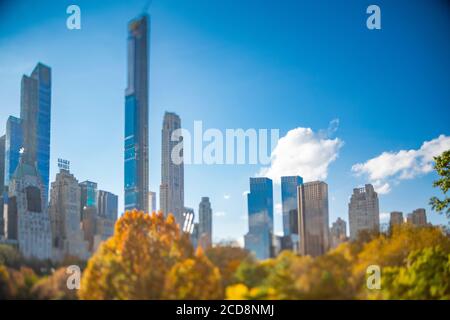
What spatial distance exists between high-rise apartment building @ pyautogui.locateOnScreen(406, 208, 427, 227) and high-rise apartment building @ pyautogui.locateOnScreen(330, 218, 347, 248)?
111 centimetres

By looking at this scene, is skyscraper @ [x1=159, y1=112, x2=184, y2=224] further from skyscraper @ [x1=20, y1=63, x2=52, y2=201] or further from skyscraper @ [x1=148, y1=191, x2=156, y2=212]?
skyscraper @ [x1=20, y1=63, x2=52, y2=201]

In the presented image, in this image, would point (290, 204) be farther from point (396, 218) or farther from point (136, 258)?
point (136, 258)

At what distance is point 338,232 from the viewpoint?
9.93m

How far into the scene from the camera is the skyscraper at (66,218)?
9883 millimetres

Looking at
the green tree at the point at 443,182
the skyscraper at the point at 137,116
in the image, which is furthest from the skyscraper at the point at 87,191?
the green tree at the point at 443,182

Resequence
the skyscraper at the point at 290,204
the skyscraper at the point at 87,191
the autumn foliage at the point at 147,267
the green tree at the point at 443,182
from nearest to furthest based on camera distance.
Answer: the autumn foliage at the point at 147,267
the skyscraper at the point at 290,204
the skyscraper at the point at 87,191
the green tree at the point at 443,182

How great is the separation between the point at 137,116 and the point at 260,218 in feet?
8.74

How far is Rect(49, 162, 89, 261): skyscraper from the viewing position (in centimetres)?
988

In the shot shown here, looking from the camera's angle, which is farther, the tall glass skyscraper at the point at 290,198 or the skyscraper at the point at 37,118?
the skyscraper at the point at 37,118

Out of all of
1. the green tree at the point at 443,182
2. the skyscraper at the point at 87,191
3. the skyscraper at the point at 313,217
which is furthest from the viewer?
the green tree at the point at 443,182

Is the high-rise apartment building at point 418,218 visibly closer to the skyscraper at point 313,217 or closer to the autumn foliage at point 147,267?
the skyscraper at point 313,217

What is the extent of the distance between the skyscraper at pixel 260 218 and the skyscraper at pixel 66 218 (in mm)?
2686

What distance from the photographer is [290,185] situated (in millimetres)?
10109
